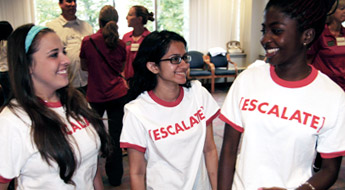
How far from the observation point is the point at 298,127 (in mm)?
1069

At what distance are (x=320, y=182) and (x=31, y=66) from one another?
4.31 ft

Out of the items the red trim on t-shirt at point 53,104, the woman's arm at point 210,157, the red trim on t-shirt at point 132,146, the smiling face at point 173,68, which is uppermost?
the smiling face at point 173,68

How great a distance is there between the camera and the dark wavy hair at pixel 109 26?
9.30 feet

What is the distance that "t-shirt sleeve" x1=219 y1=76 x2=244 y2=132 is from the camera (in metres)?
1.18

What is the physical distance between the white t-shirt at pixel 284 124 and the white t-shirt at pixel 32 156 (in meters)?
0.70

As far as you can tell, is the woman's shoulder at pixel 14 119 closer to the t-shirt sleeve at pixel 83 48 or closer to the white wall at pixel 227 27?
the t-shirt sleeve at pixel 83 48

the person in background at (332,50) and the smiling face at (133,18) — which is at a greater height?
the smiling face at (133,18)

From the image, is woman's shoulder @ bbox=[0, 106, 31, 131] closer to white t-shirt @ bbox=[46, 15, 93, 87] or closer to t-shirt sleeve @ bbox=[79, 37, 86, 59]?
t-shirt sleeve @ bbox=[79, 37, 86, 59]

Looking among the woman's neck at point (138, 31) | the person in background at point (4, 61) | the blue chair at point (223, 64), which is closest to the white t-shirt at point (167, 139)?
the woman's neck at point (138, 31)

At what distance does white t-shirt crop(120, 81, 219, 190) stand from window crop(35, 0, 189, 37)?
650 cm

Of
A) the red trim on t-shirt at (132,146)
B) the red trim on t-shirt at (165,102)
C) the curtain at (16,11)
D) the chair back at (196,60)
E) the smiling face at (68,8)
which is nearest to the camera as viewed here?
the red trim on t-shirt at (132,146)

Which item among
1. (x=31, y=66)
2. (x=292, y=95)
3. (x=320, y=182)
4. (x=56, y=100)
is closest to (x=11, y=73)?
(x=31, y=66)

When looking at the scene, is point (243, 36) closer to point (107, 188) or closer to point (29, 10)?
point (29, 10)

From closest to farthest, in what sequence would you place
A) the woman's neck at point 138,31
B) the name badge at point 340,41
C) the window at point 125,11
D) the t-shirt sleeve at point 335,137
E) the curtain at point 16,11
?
the t-shirt sleeve at point 335,137 < the name badge at point 340,41 < the woman's neck at point 138,31 < the curtain at point 16,11 < the window at point 125,11
